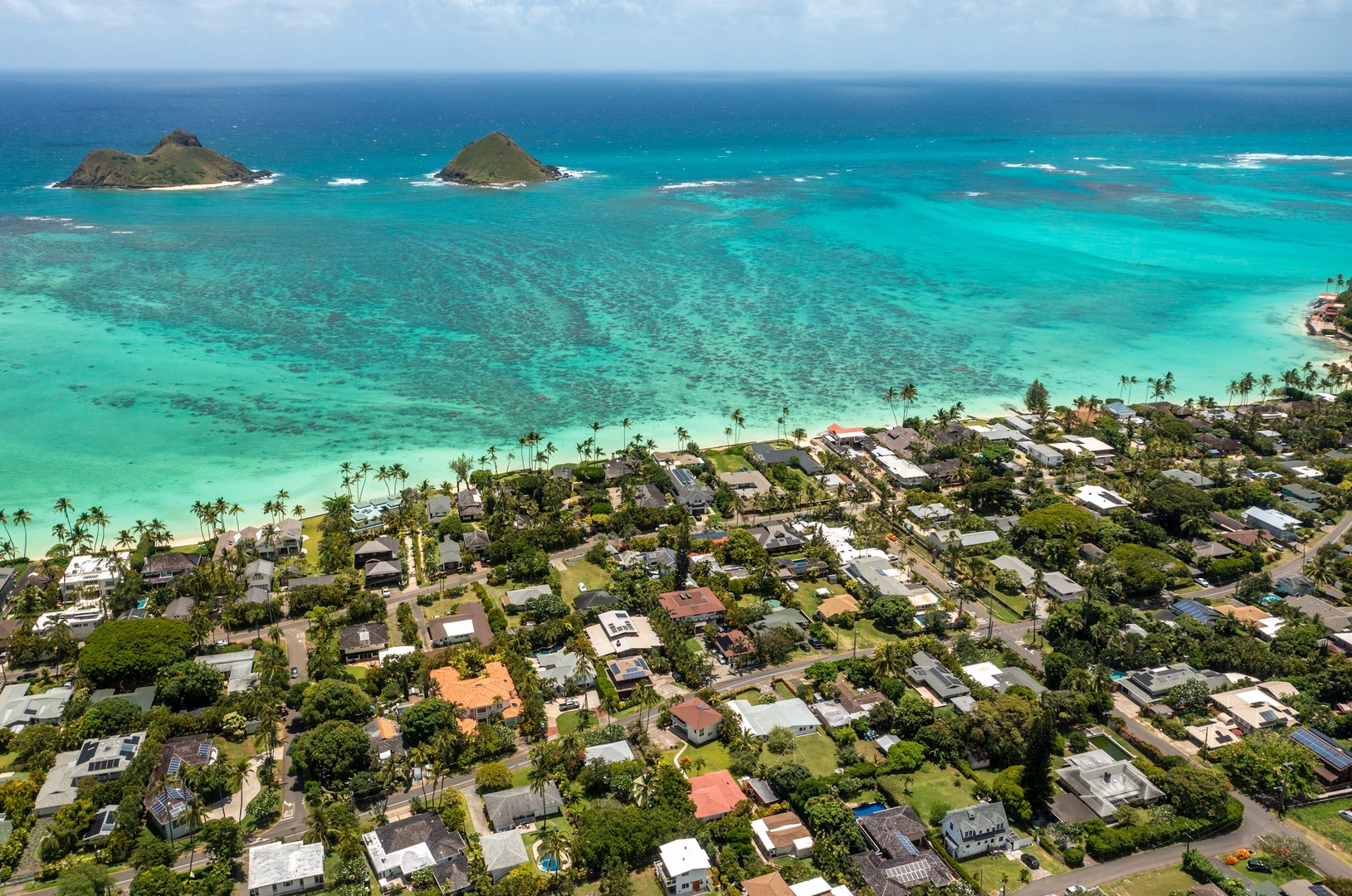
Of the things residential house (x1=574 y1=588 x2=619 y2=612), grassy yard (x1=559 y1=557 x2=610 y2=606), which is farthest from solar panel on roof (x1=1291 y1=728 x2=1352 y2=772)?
grassy yard (x1=559 y1=557 x2=610 y2=606)

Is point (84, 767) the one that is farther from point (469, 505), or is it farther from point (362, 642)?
point (469, 505)

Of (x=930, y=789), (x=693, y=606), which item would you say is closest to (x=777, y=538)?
(x=693, y=606)

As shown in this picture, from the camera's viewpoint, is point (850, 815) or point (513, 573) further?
point (513, 573)

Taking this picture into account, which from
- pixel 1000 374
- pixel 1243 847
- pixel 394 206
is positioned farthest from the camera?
pixel 394 206

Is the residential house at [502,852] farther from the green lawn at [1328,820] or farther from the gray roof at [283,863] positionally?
the green lawn at [1328,820]

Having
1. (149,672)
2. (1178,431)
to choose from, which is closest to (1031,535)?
(1178,431)

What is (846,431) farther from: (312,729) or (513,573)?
(312,729)
